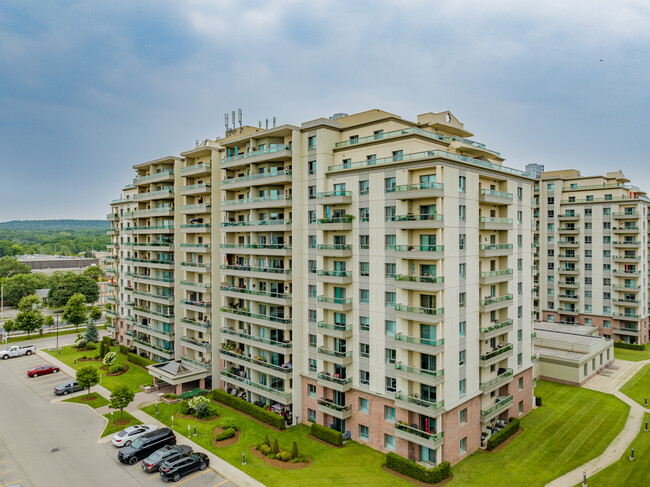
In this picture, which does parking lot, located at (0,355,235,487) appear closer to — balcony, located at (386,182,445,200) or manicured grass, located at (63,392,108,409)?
manicured grass, located at (63,392,108,409)

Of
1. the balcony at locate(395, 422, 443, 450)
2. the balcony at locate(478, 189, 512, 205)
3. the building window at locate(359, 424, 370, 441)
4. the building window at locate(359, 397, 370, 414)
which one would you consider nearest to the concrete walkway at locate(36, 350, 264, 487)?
the building window at locate(359, 424, 370, 441)

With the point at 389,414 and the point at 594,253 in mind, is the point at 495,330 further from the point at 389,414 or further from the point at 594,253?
the point at 594,253

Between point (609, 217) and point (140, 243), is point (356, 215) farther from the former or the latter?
point (609, 217)

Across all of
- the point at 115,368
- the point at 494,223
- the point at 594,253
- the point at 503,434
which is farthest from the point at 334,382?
the point at 594,253

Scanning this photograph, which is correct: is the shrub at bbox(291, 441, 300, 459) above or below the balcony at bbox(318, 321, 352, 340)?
below

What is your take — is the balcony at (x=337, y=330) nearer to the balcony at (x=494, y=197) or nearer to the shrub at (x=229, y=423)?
the shrub at (x=229, y=423)

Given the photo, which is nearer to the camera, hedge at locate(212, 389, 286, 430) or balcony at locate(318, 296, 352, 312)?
balcony at locate(318, 296, 352, 312)

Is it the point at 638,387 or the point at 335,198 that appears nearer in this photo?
the point at 335,198

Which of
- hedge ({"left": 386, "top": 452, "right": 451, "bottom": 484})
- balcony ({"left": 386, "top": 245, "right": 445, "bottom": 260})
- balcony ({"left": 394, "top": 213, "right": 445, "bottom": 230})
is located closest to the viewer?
hedge ({"left": 386, "top": 452, "right": 451, "bottom": 484})

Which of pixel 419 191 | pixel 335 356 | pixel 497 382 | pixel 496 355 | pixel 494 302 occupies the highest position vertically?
pixel 419 191
